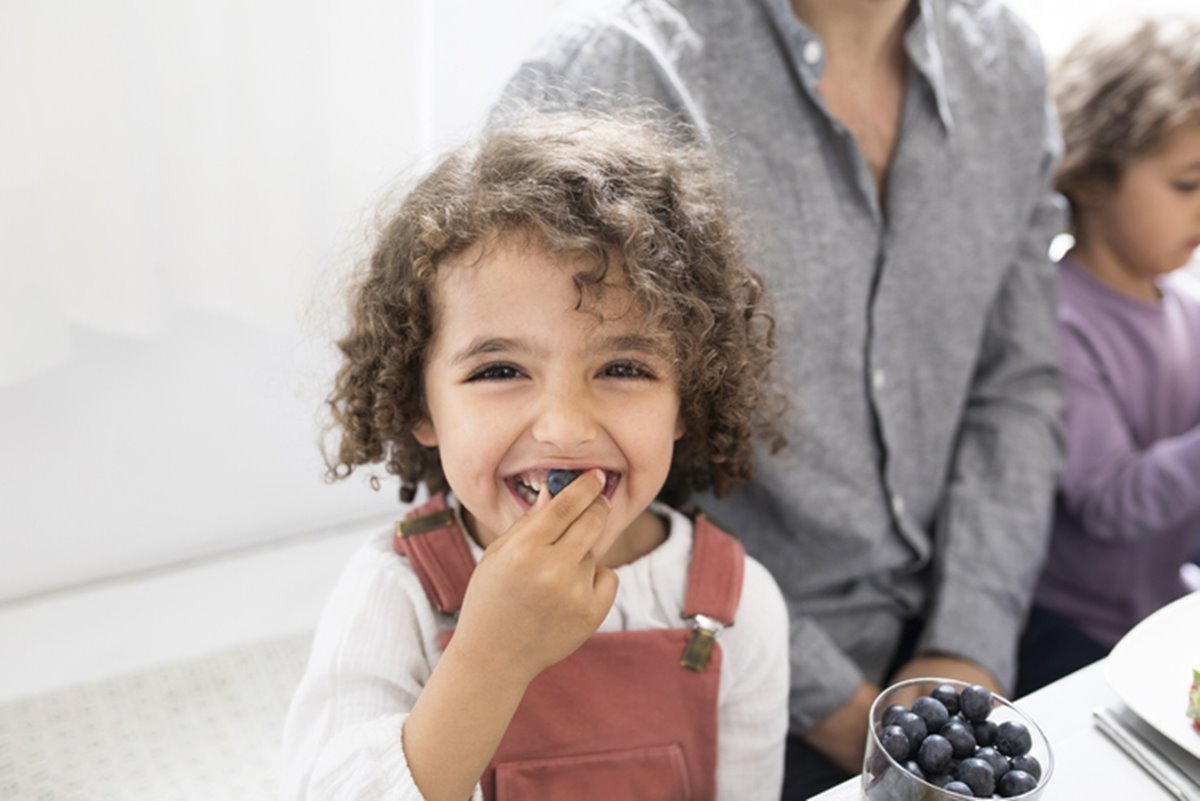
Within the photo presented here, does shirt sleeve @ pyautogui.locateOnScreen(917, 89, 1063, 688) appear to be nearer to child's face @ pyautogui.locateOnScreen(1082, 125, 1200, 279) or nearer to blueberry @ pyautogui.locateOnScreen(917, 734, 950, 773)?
child's face @ pyautogui.locateOnScreen(1082, 125, 1200, 279)

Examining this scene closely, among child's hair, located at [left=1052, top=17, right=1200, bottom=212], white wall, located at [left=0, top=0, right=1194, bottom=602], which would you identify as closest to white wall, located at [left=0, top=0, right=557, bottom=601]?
white wall, located at [left=0, top=0, right=1194, bottom=602]

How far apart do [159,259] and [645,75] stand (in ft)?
2.37

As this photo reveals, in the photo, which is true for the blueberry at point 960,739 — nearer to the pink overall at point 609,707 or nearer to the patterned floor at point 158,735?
the pink overall at point 609,707

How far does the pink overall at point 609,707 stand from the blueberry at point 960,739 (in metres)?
0.26

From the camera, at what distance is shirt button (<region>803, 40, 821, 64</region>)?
3.56ft

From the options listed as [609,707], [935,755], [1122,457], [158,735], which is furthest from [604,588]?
[1122,457]

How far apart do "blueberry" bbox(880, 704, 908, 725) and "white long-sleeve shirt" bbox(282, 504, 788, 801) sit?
0.80ft

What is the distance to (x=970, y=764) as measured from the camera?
0.66 meters

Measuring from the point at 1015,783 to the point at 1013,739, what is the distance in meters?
0.04

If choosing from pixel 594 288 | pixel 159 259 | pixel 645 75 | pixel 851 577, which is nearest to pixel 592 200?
pixel 594 288

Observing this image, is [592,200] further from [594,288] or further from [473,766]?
[473,766]

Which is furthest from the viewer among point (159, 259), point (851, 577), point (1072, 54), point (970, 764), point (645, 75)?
point (1072, 54)

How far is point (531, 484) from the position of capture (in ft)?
2.70

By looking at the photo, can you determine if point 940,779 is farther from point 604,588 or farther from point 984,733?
point 604,588
